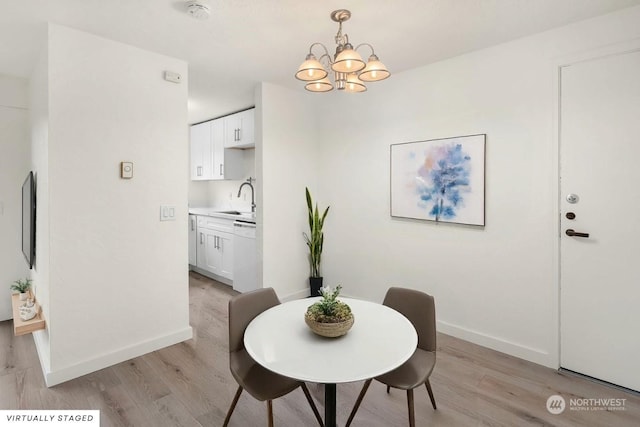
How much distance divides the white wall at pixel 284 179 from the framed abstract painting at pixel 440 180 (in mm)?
1110

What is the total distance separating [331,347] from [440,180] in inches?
78.9

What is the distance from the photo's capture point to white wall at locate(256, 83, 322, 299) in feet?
11.7

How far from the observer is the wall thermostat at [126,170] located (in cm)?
253

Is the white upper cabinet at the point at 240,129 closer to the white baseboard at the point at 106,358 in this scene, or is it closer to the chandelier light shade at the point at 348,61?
the white baseboard at the point at 106,358

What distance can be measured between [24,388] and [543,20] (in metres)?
4.24

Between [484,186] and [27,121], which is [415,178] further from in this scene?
[27,121]

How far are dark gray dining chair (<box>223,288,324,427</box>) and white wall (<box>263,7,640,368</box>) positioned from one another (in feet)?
5.34

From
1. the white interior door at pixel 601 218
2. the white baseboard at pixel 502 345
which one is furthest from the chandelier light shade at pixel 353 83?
the white baseboard at pixel 502 345

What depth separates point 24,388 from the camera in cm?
222

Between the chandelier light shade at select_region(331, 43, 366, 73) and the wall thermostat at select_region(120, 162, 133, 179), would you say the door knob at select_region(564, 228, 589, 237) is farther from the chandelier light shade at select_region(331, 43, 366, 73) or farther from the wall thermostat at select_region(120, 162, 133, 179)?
the wall thermostat at select_region(120, 162, 133, 179)

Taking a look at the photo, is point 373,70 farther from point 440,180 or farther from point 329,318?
point 440,180

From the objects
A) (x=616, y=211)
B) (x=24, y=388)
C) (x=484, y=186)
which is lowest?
(x=24, y=388)

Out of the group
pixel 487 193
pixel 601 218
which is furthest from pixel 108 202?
pixel 601 218

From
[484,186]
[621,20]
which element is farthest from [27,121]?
[621,20]
